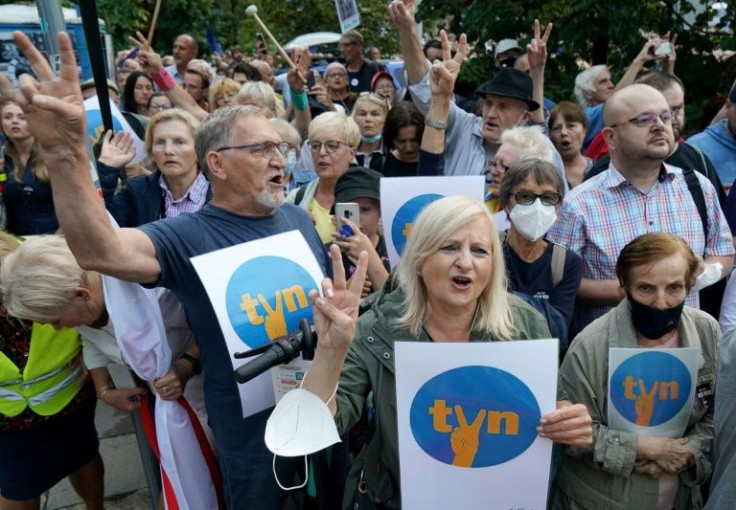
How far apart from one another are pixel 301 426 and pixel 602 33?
20.4 feet

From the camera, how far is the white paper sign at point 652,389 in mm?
2139

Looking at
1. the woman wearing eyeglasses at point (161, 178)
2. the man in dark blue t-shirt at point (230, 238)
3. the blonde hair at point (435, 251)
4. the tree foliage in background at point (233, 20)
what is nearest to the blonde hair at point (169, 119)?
the woman wearing eyeglasses at point (161, 178)

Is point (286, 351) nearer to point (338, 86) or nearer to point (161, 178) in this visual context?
point (161, 178)

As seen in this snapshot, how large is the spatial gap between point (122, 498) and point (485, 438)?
109 inches

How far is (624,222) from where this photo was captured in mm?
3084

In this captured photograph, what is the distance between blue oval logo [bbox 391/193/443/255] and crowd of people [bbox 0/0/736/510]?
0.20 meters

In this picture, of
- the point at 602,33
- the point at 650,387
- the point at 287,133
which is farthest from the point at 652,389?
the point at 602,33

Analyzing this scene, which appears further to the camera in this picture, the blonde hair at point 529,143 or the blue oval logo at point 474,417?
the blonde hair at point 529,143

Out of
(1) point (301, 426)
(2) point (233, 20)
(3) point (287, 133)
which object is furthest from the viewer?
(2) point (233, 20)

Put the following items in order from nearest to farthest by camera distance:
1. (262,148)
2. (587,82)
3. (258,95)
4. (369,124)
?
(262,148) → (369,124) → (258,95) → (587,82)

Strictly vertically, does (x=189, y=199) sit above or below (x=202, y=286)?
below

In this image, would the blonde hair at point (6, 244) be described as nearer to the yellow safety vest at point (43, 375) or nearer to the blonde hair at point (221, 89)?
the yellow safety vest at point (43, 375)

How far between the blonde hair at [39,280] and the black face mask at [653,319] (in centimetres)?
205

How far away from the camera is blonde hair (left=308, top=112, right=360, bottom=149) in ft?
13.2
